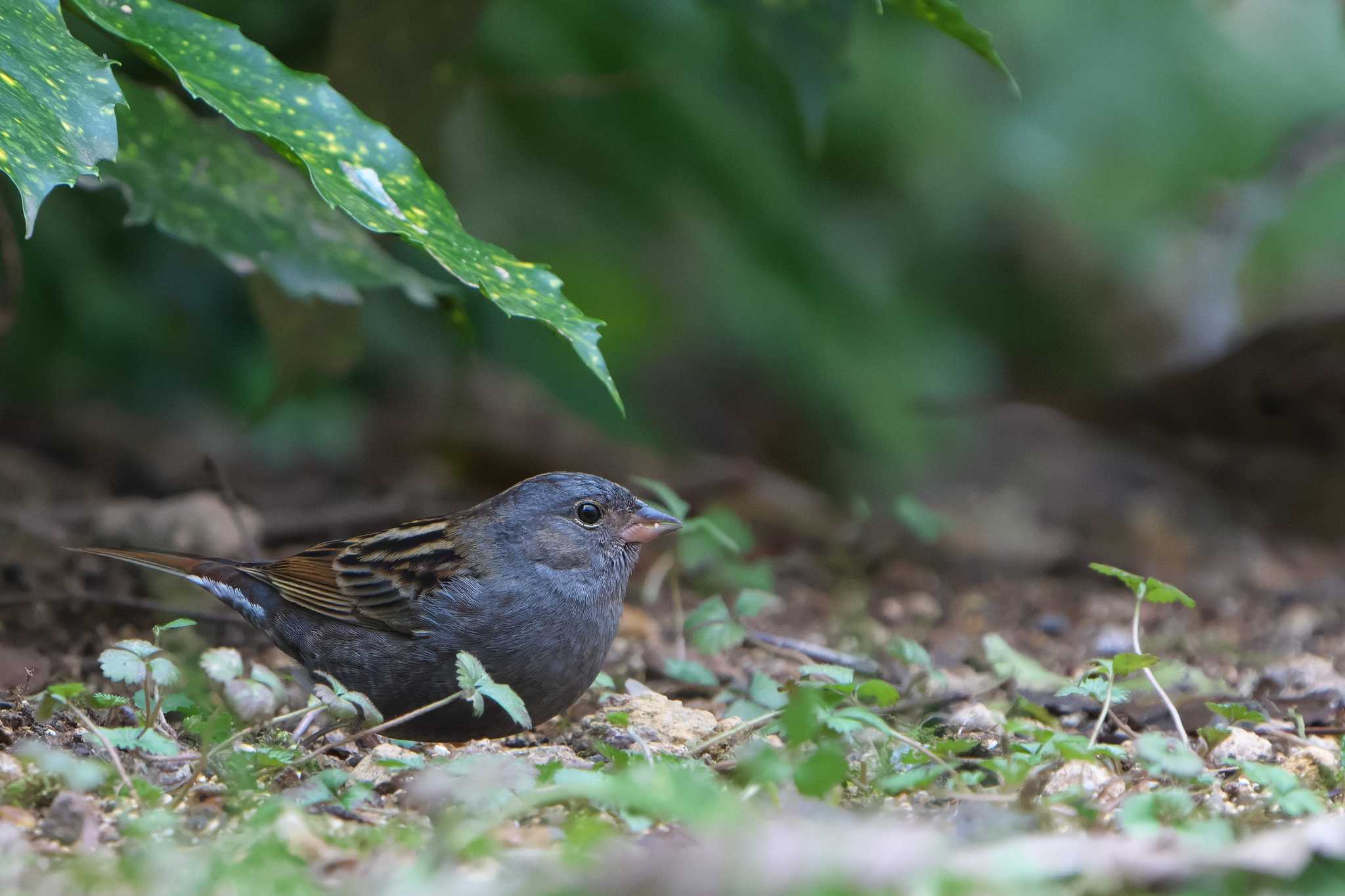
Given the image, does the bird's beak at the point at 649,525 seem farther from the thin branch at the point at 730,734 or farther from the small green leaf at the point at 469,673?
the small green leaf at the point at 469,673

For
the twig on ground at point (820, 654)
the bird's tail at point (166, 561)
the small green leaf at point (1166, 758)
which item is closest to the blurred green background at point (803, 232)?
the bird's tail at point (166, 561)

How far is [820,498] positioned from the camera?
6926 mm

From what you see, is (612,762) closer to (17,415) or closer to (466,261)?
(466,261)

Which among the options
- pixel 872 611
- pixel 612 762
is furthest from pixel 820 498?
pixel 612 762

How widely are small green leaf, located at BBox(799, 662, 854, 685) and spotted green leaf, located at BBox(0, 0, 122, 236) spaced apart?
1685 millimetres

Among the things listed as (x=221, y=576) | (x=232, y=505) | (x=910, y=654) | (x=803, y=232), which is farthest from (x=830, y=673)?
(x=803, y=232)

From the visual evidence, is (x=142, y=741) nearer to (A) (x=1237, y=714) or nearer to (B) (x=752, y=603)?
(B) (x=752, y=603)

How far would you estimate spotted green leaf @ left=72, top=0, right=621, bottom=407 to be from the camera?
268 cm

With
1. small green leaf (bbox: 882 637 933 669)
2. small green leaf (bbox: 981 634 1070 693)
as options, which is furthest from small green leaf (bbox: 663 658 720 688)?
small green leaf (bbox: 981 634 1070 693)

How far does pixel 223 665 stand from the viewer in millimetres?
2805

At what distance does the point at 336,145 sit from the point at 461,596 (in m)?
1.10

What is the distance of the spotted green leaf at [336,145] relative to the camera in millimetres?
2678

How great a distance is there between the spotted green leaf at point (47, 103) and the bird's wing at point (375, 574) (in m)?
1.29

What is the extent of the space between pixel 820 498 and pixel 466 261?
4.38 meters
